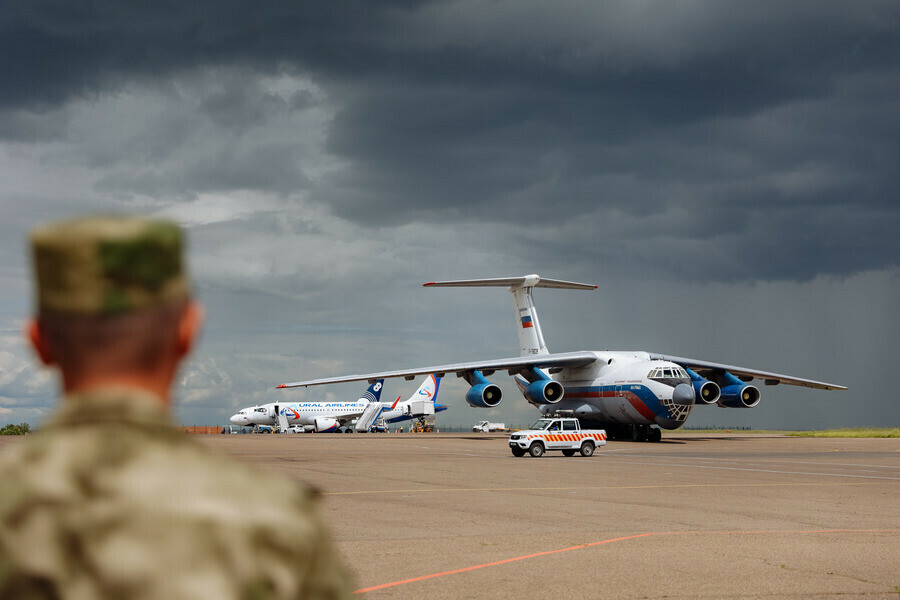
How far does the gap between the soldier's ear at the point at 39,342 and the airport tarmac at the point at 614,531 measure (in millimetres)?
1793

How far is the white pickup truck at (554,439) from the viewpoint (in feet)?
96.6

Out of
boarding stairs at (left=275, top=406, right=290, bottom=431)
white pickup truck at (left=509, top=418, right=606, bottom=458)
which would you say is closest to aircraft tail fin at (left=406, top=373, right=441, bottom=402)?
boarding stairs at (left=275, top=406, right=290, bottom=431)

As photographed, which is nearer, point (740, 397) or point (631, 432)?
point (740, 397)

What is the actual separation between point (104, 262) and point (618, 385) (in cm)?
4123

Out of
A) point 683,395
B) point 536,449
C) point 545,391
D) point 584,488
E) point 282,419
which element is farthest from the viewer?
point 282,419

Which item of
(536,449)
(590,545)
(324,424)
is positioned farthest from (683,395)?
(324,424)

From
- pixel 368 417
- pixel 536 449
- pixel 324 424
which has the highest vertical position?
pixel 368 417

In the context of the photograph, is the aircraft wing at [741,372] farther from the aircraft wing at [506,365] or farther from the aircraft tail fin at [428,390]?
the aircraft tail fin at [428,390]

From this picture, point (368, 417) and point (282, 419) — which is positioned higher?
point (282, 419)

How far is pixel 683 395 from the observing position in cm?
3800

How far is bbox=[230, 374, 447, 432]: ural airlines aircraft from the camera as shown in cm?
8519

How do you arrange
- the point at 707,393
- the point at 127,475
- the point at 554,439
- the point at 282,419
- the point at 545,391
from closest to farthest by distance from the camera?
the point at 127,475, the point at 554,439, the point at 707,393, the point at 545,391, the point at 282,419

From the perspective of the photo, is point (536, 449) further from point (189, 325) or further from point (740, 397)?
point (189, 325)

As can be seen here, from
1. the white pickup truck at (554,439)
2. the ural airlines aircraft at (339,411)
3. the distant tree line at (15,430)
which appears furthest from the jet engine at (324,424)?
the white pickup truck at (554,439)
